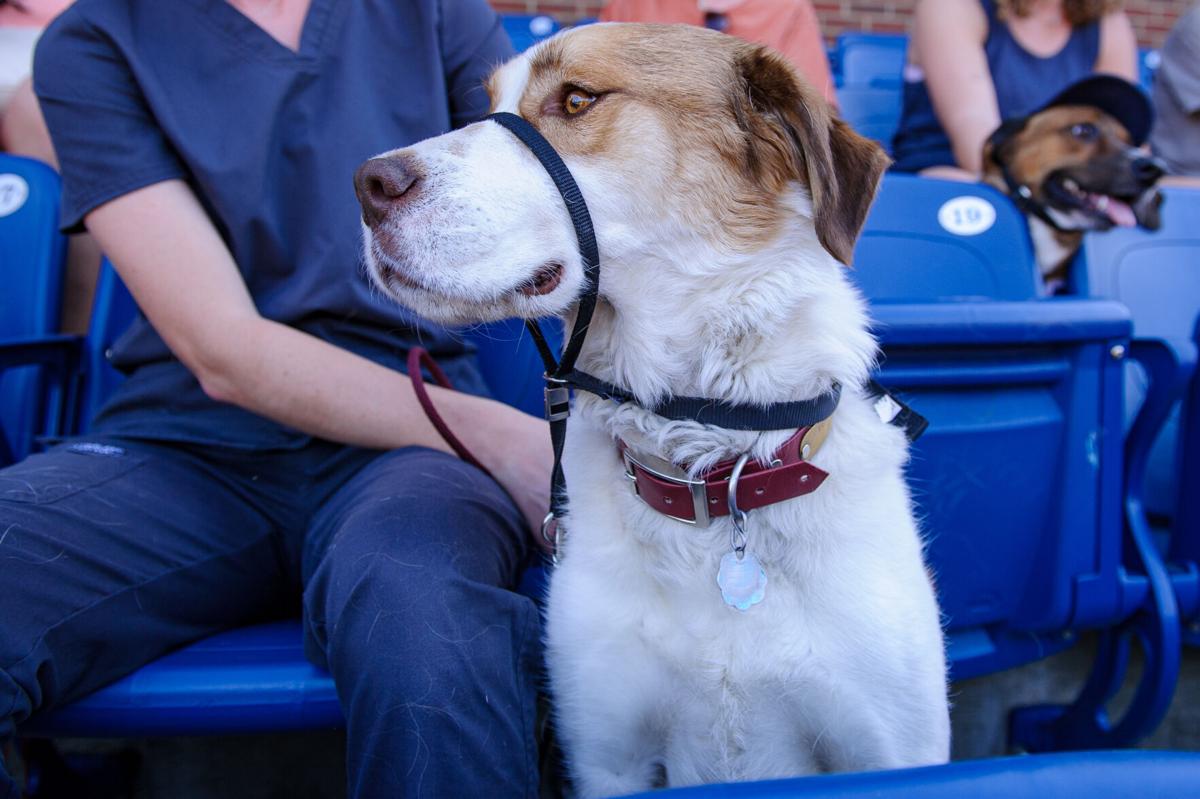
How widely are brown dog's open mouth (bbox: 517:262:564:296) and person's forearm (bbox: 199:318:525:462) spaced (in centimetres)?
46

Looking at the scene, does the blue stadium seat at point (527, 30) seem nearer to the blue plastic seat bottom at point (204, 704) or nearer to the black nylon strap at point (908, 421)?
the black nylon strap at point (908, 421)

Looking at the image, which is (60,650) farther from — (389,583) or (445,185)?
(445,185)

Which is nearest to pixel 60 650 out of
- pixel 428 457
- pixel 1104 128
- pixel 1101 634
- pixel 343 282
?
pixel 428 457

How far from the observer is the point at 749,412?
1.28 metres

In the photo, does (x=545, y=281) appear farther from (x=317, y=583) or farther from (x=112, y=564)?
(x=112, y=564)

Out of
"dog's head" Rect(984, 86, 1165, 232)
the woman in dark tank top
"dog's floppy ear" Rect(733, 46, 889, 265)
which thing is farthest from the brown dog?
"dog's floppy ear" Rect(733, 46, 889, 265)

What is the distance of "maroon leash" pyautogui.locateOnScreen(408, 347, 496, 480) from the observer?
153 centimetres

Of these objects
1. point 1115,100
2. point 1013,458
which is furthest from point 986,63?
point 1013,458

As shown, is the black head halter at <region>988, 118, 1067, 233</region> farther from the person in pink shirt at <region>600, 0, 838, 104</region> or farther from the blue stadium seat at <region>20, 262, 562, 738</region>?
the blue stadium seat at <region>20, 262, 562, 738</region>

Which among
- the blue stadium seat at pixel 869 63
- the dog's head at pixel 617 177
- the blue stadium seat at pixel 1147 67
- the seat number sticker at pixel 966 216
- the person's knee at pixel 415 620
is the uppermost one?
the dog's head at pixel 617 177

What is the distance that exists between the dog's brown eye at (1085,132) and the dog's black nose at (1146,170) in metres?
0.18

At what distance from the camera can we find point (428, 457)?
1.58m

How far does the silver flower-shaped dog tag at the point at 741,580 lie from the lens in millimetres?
1246

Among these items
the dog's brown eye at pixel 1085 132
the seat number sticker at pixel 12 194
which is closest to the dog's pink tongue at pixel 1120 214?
the dog's brown eye at pixel 1085 132
